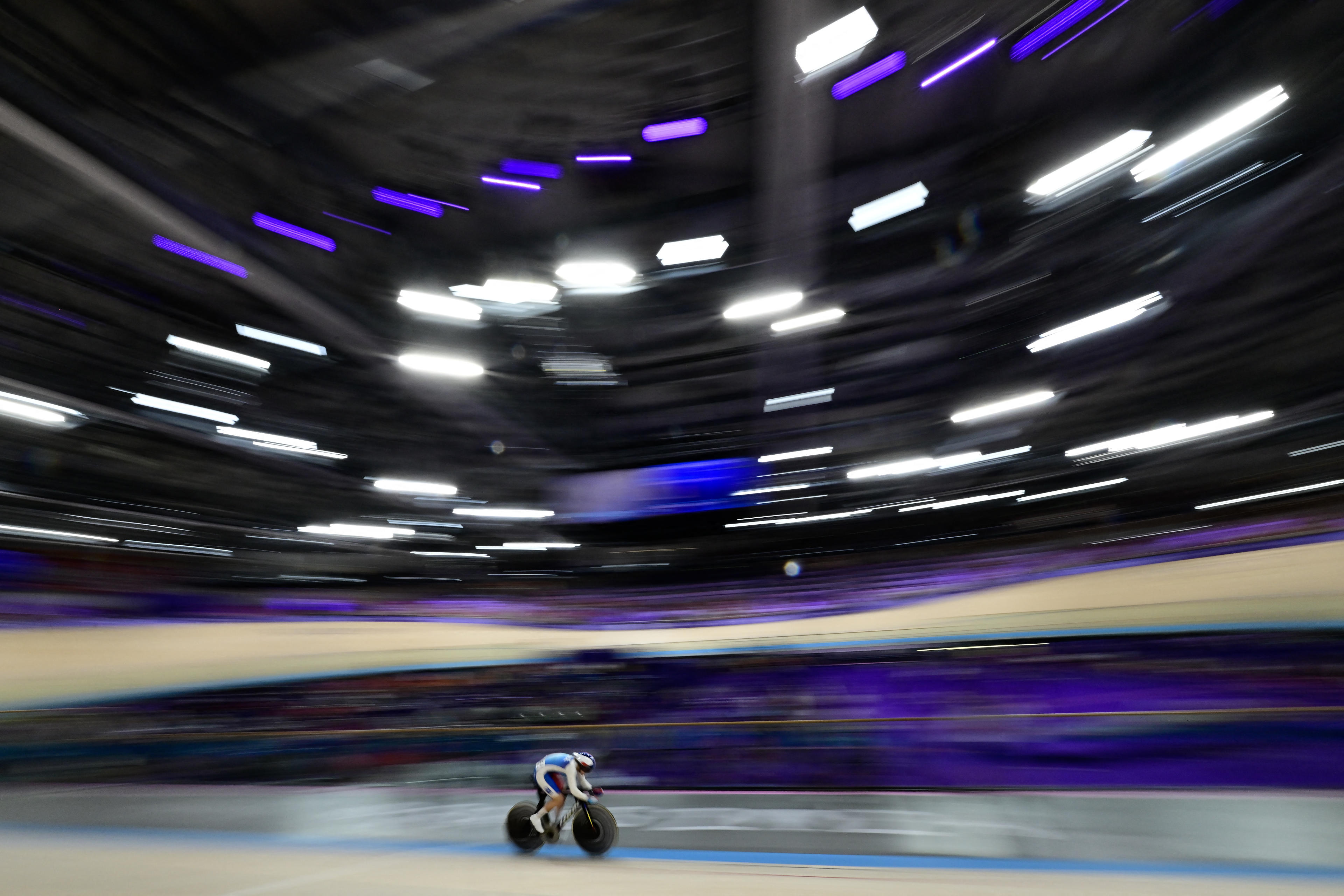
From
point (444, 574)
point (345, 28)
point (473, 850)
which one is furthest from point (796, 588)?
point (345, 28)

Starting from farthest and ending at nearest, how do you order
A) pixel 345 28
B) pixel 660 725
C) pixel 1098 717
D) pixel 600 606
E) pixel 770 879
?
pixel 600 606, pixel 660 725, pixel 1098 717, pixel 345 28, pixel 770 879

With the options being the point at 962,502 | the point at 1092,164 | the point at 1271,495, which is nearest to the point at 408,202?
the point at 1092,164

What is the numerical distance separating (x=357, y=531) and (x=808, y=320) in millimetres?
11490

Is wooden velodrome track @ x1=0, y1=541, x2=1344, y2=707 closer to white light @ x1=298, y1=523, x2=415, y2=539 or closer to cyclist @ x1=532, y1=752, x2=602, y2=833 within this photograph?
white light @ x1=298, y1=523, x2=415, y2=539

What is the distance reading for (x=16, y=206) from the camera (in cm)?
453

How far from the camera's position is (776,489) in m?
12.4

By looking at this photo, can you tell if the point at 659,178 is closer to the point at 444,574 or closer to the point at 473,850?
the point at 473,850

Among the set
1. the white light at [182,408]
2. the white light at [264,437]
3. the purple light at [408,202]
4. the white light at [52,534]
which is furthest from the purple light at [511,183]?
the white light at [52,534]

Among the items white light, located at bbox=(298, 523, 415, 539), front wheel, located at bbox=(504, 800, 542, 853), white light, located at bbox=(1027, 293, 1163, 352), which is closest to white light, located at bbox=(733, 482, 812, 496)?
white light, located at bbox=(1027, 293, 1163, 352)

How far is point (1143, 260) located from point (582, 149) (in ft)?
17.8

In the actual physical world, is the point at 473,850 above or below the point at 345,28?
below

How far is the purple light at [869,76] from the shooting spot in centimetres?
389

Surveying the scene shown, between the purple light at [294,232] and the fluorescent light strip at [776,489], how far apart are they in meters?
8.05

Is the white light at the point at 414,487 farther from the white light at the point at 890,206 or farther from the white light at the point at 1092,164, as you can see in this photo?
the white light at the point at 1092,164
